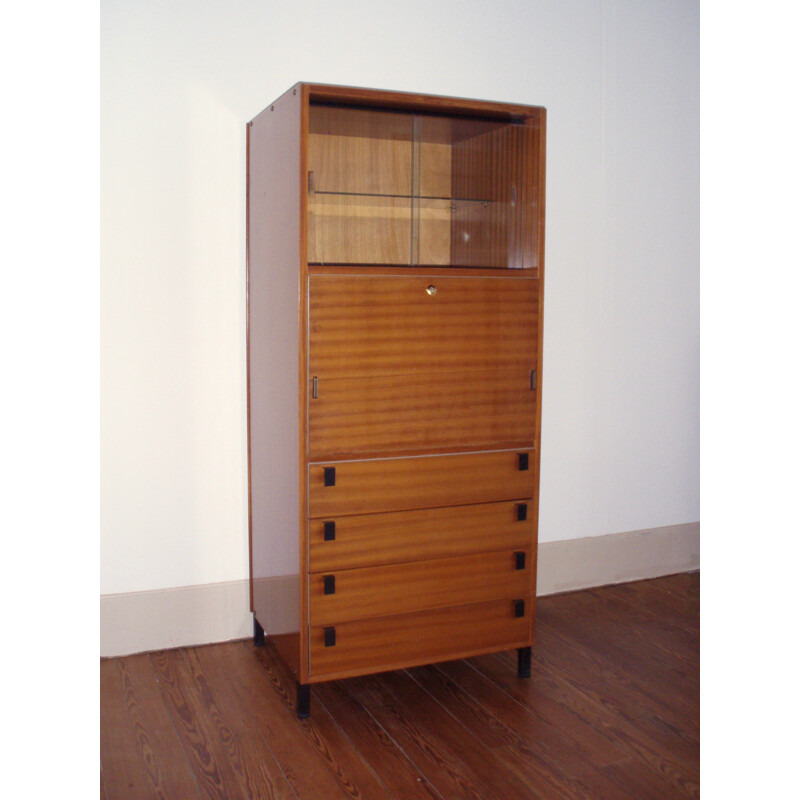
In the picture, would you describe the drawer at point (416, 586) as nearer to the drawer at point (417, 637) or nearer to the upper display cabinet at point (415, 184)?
the drawer at point (417, 637)

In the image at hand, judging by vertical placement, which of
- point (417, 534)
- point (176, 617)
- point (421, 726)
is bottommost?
point (421, 726)

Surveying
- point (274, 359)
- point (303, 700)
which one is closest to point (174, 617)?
point (303, 700)

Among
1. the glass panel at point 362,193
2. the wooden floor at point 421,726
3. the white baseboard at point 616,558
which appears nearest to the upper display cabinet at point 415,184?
the glass panel at point 362,193

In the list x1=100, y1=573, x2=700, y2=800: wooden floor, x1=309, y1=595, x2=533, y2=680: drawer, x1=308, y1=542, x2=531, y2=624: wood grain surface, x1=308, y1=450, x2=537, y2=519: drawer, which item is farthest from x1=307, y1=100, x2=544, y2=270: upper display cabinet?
x1=100, y1=573, x2=700, y2=800: wooden floor

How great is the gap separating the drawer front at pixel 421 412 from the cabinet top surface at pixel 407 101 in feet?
2.66

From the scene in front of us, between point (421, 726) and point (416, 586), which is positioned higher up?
point (416, 586)

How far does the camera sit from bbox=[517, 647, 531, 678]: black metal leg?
2.80 metres

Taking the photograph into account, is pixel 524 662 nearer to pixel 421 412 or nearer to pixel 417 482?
pixel 417 482

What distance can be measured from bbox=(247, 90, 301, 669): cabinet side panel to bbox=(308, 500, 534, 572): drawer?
0.10m

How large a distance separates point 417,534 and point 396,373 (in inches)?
20.1

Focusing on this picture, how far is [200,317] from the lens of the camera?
3000 millimetres

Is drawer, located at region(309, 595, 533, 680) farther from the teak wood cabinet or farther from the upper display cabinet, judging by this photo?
the upper display cabinet

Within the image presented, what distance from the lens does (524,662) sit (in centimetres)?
281

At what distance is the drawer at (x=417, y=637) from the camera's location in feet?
8.26
